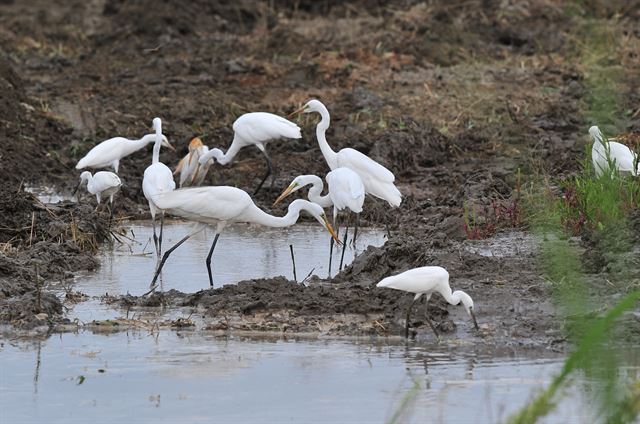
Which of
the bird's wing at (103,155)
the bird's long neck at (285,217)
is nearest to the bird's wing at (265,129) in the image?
the bird's wing at (103,155)

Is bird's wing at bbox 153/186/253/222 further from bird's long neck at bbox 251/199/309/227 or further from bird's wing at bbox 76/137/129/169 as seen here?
bird's wing at bbox 76/137/129/169

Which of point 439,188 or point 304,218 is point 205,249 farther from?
point 439,188

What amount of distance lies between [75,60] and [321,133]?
9086mm

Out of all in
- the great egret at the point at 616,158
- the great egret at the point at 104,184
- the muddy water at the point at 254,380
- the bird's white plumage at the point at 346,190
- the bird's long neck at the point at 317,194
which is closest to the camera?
the muddy water at the point at 254,380

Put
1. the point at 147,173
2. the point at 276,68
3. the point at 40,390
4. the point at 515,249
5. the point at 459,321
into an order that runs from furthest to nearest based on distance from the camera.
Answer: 1. the point at 276,68
2. the point at 147,173
3. the point at 515,249
4. the point at 459,321
5. the point at 40,390

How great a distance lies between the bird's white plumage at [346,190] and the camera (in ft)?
32.9

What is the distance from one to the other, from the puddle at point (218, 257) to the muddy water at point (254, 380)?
161 cm

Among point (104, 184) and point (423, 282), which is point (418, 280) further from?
point (104, 184)

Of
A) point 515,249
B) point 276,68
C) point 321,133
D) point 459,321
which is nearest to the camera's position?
point 459,321

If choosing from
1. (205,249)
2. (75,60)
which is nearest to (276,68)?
(75,60)

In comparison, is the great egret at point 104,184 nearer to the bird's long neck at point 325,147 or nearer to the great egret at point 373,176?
the bird's long neck at point 325,147

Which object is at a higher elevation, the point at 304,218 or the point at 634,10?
the point at 634,10

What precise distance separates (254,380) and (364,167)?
425 centimetres

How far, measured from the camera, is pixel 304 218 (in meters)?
12.1
